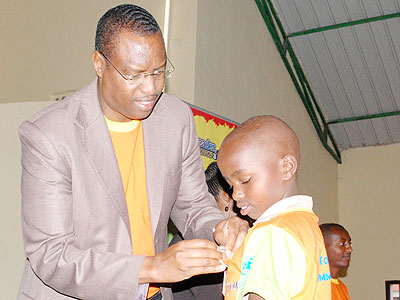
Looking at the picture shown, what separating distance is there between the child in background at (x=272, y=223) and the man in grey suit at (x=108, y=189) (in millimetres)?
119

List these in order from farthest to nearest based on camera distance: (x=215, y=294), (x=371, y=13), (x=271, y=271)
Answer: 1. (x=371, y=13)
2. (x=215, y=294)
3. (x=271, y=271)

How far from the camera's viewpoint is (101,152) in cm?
242

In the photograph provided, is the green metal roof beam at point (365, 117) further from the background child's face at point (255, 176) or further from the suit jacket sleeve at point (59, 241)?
the suit jacket sleeve at point (59, 241)

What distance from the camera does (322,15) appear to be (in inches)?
308

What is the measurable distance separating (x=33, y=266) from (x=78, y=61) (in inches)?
164

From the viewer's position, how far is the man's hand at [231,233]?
87.6 inches

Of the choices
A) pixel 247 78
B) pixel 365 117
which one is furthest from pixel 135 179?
pixel 365 117

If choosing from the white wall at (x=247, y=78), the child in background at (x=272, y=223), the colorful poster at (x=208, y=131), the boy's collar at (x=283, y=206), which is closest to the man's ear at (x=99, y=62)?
the child in background at (x=272, y=223)

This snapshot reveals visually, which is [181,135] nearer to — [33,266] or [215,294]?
[33,266]

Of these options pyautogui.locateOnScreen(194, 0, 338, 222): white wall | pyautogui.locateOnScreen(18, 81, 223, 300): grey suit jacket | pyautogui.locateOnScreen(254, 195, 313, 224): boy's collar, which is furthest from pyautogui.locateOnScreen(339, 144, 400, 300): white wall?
pyautogui.locateOnScreen(254, 195, 313, 224): boy's collar

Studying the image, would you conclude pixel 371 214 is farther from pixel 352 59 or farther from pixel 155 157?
pixel 155 157

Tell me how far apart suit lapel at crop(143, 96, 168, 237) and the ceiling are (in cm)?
511

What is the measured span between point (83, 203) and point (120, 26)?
2.17 feet

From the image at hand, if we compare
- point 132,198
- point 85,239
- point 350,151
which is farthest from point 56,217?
point 350,151
